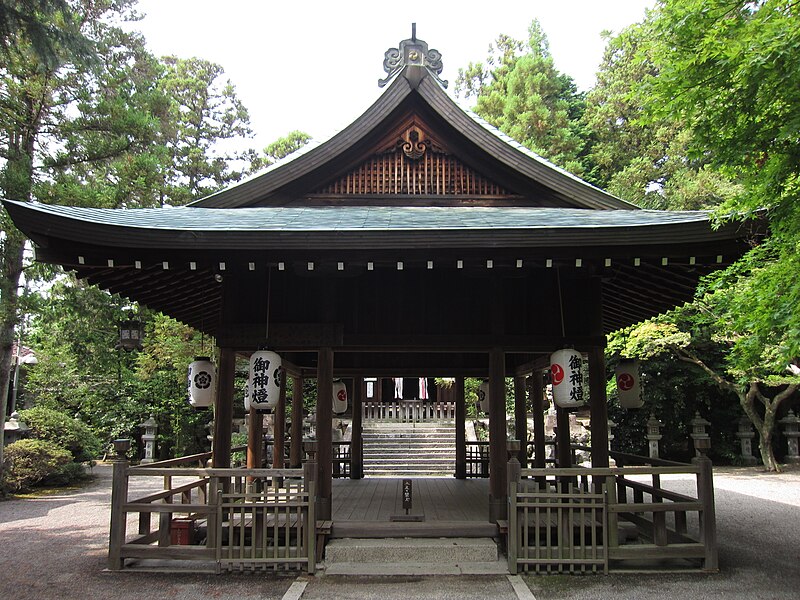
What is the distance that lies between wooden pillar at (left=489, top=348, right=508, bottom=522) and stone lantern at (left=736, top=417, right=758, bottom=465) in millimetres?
14754

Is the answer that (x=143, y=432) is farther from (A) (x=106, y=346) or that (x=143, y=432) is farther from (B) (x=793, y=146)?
(B) (x=793, y=146)

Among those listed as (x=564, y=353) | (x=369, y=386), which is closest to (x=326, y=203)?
(x=564, y=353)

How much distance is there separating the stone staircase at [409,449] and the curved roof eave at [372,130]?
9348 millimetres

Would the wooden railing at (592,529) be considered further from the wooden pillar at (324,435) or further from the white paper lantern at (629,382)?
the wooden pillar at (324,435)

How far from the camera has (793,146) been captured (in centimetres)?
509

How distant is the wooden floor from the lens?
6.88 m

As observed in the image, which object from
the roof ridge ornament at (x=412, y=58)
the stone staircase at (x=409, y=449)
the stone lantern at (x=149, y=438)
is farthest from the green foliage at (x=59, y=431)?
the roof ridge ornament at (x=412, y=58)

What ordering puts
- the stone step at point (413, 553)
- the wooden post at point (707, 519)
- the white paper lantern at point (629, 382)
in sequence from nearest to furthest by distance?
the wooden post at point (707, 519) < the stone step at point (413, 553) < the white paper lantern at point (629, 382)

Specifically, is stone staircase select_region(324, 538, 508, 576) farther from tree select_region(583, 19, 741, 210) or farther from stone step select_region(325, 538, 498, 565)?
tree select_region(583, 19, 741, 210)

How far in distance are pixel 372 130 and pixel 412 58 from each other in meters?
1.31

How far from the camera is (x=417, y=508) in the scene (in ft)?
27.0

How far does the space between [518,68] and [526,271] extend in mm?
21917

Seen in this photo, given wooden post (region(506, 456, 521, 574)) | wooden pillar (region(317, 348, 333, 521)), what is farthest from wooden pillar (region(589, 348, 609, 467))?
wooden pillar (region(317, 348, 333, 521))

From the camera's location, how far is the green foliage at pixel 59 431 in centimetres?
1562
